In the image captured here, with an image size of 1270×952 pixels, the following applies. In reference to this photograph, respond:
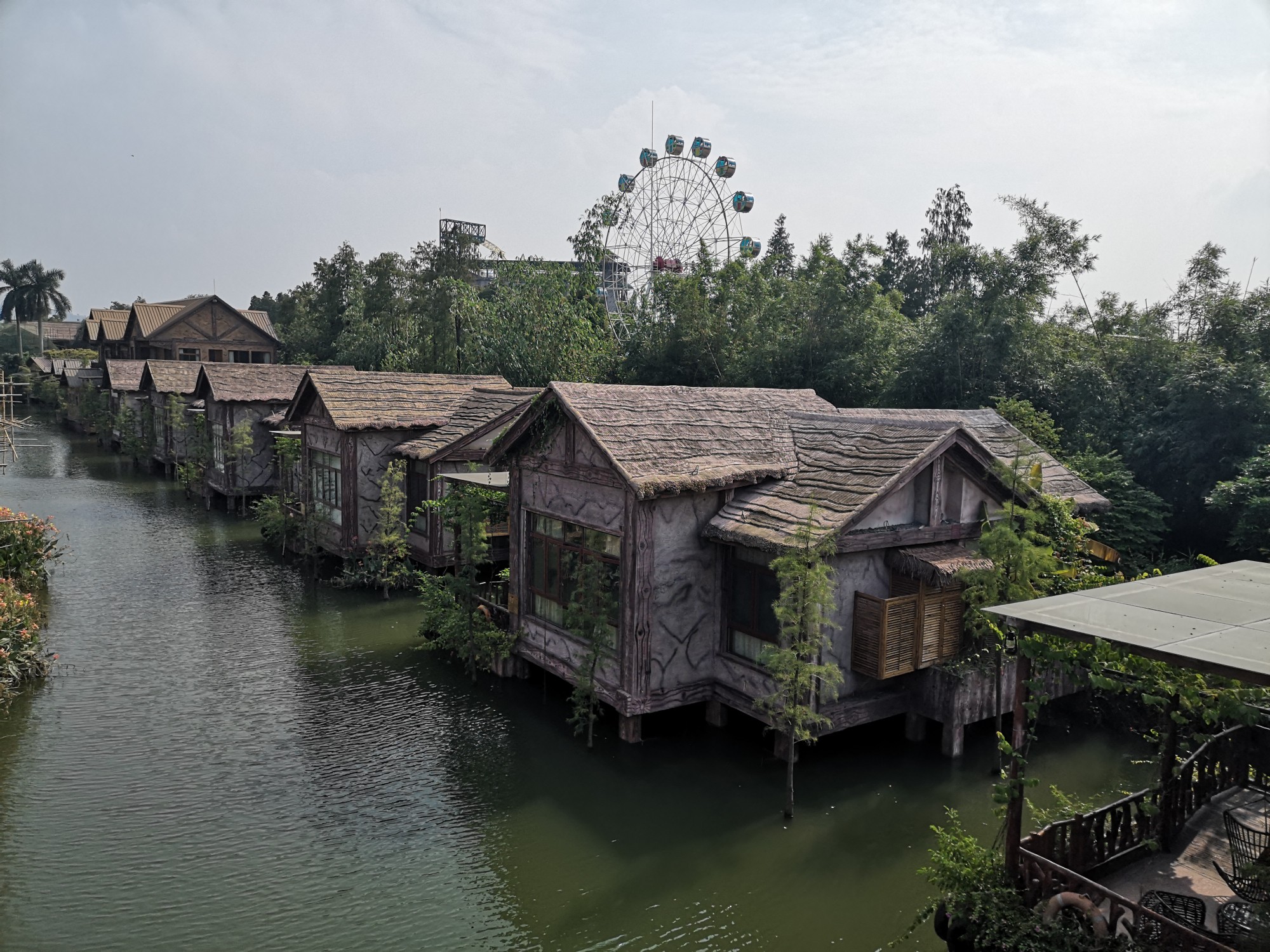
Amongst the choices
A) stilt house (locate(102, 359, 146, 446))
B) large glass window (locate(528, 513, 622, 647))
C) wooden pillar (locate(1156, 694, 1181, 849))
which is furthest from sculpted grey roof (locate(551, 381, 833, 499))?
stilt house (locate(102, 359, 146, 446))

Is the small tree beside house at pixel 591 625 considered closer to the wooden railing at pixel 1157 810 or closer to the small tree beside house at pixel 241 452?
the wooden railing at pixel 1157 810

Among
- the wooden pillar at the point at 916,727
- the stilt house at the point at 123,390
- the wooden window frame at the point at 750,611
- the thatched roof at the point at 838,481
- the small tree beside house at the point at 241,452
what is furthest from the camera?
the stilt house at the point at 123,390

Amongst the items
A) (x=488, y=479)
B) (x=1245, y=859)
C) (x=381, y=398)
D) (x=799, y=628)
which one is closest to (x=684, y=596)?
(x=799, y=628)

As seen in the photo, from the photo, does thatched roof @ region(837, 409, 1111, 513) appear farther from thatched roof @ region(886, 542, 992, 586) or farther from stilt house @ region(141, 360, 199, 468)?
stilt house @ region(141, 360, 199, 468)

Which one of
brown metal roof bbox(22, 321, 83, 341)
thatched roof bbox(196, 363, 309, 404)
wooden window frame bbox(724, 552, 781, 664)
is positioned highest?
brown metal roof bbox(22, 321, 83, 341)

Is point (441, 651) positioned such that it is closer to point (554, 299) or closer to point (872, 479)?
point (872, 479)

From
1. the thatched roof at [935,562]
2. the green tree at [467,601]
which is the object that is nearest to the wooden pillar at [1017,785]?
the thatched roof at [935,562]
